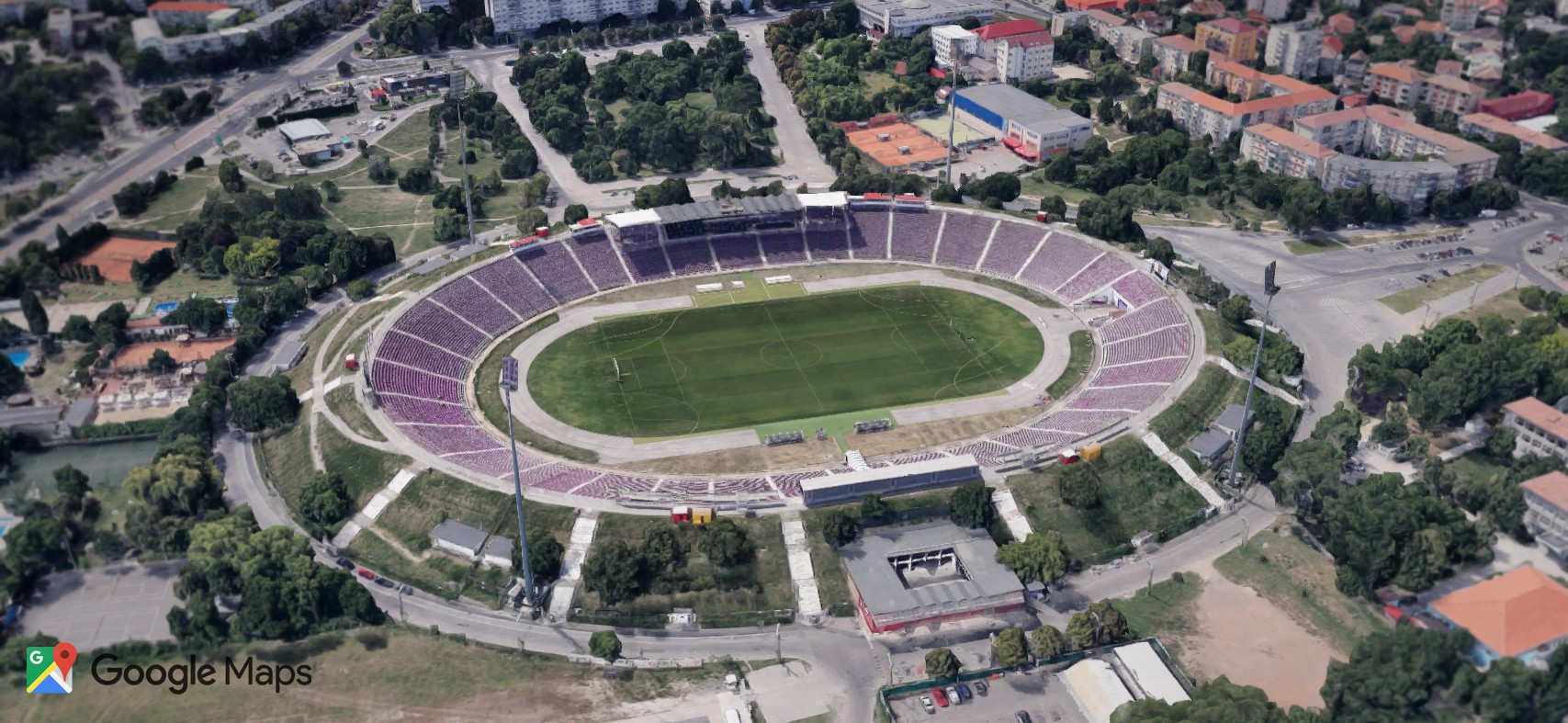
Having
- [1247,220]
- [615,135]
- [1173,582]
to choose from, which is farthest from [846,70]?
[1173,582]

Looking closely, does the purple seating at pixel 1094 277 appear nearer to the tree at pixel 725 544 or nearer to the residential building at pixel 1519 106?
the tree at pixel 725 544

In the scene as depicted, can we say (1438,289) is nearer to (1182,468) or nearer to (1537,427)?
(1537,427)

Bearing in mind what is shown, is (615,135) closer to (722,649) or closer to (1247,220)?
(1247,220)

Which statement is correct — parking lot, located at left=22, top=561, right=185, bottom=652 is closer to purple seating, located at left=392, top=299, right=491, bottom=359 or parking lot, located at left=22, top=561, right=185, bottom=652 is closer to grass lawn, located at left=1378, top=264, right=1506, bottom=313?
purple seating, located at left=392, top=299, right=491, bottom=359

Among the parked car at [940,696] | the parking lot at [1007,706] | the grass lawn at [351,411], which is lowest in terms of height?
the parking lot at [1007,706]

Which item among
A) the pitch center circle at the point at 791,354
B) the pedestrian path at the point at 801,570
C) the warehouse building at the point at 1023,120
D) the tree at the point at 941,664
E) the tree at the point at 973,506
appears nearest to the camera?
the tree at the point at 941,664

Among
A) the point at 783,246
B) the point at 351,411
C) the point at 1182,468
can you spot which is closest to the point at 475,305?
the point at 351,411

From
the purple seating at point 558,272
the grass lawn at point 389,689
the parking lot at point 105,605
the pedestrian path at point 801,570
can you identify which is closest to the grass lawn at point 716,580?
the pedestrian path at point 801,570

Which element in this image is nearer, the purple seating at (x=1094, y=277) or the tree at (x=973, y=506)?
the tree at (x=973, y=506)
